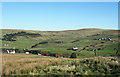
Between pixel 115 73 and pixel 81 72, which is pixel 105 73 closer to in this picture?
pixel 115 73

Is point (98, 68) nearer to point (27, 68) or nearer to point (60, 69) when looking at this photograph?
point (60, 69)

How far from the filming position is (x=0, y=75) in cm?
1534

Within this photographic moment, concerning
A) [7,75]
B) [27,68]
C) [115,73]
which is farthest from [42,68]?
[115,73]

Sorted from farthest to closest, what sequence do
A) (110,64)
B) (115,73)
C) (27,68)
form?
(110,64), (27,68), (115,73)

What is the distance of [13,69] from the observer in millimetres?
17016

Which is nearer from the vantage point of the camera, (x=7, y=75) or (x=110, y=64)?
(x=7, y=75)

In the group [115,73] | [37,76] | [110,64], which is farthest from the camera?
[110,64]

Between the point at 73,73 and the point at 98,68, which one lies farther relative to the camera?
the point at 98,68

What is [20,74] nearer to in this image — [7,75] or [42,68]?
[7,75]

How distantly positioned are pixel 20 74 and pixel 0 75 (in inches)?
74.4

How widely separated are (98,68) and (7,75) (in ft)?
32.5

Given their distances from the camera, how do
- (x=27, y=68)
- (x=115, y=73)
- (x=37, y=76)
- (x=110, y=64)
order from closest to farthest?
(x=37, y=76) → (x=115, y=73) → (x=27, y=68) → (x=110, y=64)

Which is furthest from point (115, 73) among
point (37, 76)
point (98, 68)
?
point (37, 76)

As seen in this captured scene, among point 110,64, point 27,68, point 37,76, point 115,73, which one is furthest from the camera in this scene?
point 110,64
